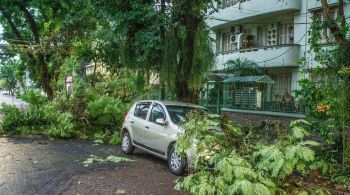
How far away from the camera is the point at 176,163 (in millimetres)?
9281

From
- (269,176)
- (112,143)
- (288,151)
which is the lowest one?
(112,143)

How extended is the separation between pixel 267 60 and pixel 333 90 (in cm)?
1568

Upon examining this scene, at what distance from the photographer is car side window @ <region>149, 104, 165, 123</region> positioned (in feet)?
34.3

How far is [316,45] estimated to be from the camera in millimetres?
8922

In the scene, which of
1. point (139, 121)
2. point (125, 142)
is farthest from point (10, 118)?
point (139, 121)

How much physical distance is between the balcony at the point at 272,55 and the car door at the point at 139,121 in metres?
10.3

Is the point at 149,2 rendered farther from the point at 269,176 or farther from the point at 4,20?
the point at 4,20

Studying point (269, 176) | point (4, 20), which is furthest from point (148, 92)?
point (4, 20)

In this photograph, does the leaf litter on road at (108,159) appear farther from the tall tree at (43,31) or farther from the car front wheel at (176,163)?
the tall tree at (43,31)

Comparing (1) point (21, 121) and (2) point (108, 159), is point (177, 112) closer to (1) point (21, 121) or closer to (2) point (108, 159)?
(2) point (108, 159)

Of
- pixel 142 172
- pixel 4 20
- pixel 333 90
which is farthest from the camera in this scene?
pixel 4 20

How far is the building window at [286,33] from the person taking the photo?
77.6ft

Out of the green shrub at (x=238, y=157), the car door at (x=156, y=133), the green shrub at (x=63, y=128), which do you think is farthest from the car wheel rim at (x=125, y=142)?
the green shrub at (x=238, y=157)

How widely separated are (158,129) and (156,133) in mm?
120
